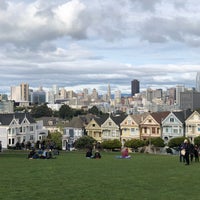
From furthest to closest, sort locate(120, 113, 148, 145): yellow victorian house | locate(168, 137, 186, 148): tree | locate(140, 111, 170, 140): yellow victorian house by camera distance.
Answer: locate(120, 113, 148, 145): yellow victorian house
locate(140, 111, 170, 140): yellow victorian house
locate(168, 137, 186, 148): tree

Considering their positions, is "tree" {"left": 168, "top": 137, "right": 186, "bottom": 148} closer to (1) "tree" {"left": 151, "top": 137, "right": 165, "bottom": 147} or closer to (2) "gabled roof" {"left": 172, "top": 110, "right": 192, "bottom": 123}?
(1) "tree" {"left": 151, "top": 137, "right": 165, "bottom": 147}

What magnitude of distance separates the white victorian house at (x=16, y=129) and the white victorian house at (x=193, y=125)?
30565mm

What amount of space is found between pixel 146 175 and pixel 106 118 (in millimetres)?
78318

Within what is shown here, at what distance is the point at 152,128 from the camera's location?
299 feet

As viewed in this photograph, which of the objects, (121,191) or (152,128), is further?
(152,128)

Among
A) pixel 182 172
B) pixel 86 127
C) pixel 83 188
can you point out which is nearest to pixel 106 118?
pixel 86 127

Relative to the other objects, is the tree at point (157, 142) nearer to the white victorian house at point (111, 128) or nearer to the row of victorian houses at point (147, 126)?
the row of victorian houses at point (147, 126)

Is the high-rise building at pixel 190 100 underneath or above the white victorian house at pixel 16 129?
above

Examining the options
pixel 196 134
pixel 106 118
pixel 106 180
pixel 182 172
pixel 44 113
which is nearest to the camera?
pixel 106 180

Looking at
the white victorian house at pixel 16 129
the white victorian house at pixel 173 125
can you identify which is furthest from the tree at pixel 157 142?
the white victorian house at pixel 16 129

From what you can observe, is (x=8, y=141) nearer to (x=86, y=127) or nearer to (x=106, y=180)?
(x=86, y=127)

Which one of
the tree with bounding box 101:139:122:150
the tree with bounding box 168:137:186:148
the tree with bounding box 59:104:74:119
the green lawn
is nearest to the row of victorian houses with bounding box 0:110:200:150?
the tree with bounding box 168:137:186:148

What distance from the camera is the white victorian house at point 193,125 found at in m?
85.7

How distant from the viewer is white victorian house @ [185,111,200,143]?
85688 millimetres
